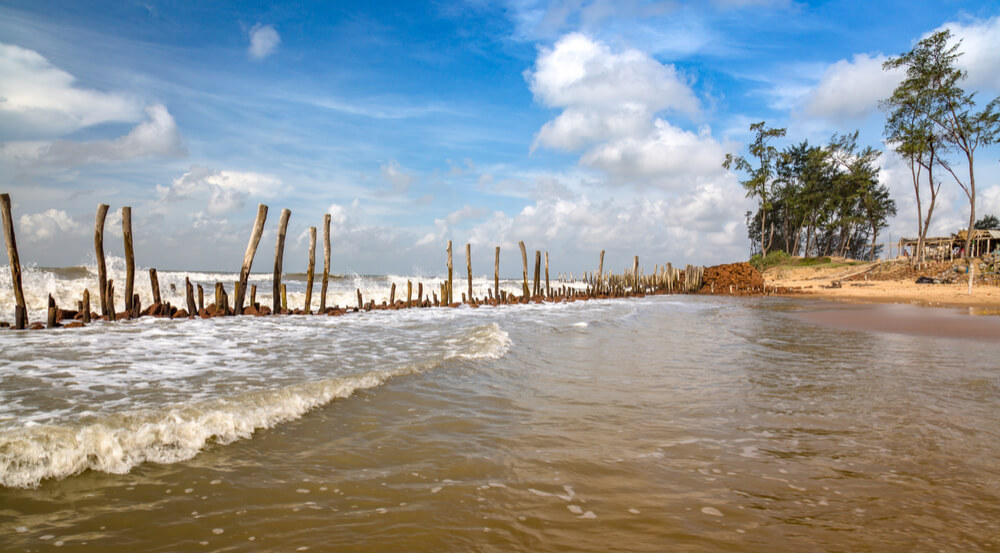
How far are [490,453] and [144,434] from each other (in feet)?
8.81

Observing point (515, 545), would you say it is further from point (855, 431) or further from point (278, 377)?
point (278, 377)

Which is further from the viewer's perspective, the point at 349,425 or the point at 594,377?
the point at 594,377

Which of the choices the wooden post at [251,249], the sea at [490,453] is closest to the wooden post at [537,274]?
the wooden post at [251,249]

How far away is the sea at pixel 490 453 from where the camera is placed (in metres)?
2.66

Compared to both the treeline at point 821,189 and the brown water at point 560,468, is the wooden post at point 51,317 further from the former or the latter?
the treeline at point 821,189

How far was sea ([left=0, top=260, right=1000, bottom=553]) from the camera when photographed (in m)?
2.66

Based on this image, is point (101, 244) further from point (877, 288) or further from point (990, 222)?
point (990, 222)

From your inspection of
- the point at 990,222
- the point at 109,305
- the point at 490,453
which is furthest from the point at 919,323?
the point at 990,222

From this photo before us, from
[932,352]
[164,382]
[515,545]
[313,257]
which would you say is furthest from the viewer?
[313,257]

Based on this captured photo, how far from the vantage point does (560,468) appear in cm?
357

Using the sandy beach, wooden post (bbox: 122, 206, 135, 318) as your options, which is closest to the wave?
wooden post (bbox: 122, 206, 135, 318)

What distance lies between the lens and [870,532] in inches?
104

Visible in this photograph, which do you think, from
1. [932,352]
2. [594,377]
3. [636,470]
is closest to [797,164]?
[932,352]

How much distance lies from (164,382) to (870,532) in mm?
6847
